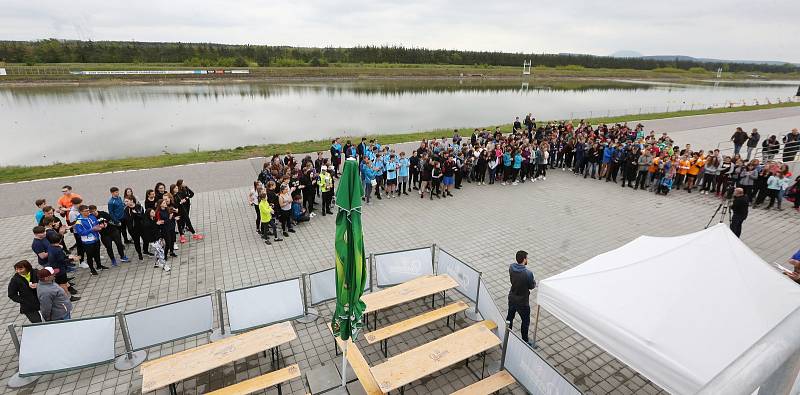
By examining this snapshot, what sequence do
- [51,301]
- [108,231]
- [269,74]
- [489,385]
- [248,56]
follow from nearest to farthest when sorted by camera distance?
[489,385] < [51,301] < [108,231] < [269,74] < [248,56]

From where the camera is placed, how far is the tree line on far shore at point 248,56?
3282 inches

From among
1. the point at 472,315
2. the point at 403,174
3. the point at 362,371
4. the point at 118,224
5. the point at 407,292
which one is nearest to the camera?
the point at 362,371

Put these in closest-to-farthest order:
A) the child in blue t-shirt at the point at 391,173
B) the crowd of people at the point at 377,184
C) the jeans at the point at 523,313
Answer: the jeans at the point at 523,313 < the crowd of people at the point at 377,184 < the child in blue t-shirt at the point at 391,173

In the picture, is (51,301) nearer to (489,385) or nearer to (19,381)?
(19,381)

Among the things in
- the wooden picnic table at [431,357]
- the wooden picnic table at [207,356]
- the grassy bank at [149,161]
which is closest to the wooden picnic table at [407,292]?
the wooden picnic table at [431,357]

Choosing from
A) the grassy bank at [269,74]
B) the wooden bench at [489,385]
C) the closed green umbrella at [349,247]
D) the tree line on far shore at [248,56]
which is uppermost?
the tree line on far shore at [248,56]

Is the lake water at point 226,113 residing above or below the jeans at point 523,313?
above

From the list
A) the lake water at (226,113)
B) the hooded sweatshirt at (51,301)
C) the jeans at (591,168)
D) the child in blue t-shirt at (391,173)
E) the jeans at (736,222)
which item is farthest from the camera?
the lake water at (226,113)

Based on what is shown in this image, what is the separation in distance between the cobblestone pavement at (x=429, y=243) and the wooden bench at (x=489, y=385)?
65 cm

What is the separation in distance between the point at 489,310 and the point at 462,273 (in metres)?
1.08

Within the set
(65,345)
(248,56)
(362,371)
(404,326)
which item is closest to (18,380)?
(65,345)

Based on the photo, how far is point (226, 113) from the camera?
3831cm

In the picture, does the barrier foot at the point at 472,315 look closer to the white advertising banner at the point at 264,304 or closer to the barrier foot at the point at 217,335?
the white advertising banner at the point at 264,304

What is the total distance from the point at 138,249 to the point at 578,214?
43.8ft
